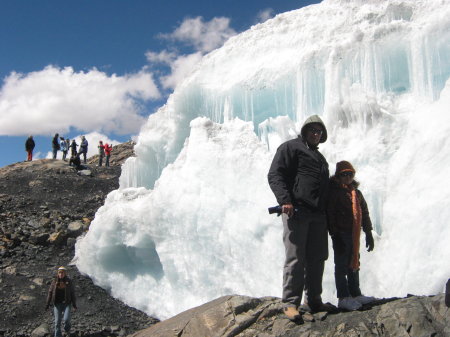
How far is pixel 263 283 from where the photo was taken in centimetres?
902

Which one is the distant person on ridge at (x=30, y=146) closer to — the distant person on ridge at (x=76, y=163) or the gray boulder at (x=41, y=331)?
the distant person on ridge at (x=76, y=163)

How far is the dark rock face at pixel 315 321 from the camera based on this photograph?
4293mm

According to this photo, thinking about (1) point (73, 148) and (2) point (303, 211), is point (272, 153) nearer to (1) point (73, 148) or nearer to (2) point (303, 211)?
(2) point (303, 211)

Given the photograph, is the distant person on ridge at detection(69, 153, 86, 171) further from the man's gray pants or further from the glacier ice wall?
the man's gray pants

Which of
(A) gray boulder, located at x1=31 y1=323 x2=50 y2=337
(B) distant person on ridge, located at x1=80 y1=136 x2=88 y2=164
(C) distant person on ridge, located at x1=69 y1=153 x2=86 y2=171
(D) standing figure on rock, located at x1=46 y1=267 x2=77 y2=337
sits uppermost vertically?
(B) distant person on ridge, located at x1=80 y1=136 x2=88 y2=164

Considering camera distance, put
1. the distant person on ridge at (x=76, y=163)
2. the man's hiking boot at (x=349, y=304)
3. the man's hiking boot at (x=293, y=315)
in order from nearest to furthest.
Answer: the man's hiking boot at (x=293, y=315)
the man's hiking boot at (x=349, y=304)
the distant person on ridge at (x=76, y=163)

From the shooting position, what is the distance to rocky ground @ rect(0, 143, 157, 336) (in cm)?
1037

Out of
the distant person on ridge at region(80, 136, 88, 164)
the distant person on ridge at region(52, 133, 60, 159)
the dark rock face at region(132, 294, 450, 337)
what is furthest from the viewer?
the distant person on ridge at region(52, 133, 60, 159)

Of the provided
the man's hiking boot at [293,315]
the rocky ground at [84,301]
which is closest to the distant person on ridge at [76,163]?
the rocky ground at [84,301]

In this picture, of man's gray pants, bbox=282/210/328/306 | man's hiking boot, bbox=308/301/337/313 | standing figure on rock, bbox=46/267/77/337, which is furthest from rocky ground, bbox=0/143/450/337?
standing figure on rock, bbox=46/267/77/337

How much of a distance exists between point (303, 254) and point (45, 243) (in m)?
11.7

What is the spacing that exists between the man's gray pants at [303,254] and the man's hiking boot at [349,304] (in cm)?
28

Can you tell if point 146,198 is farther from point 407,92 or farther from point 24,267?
point 407,92

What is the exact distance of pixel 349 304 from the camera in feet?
15.9
